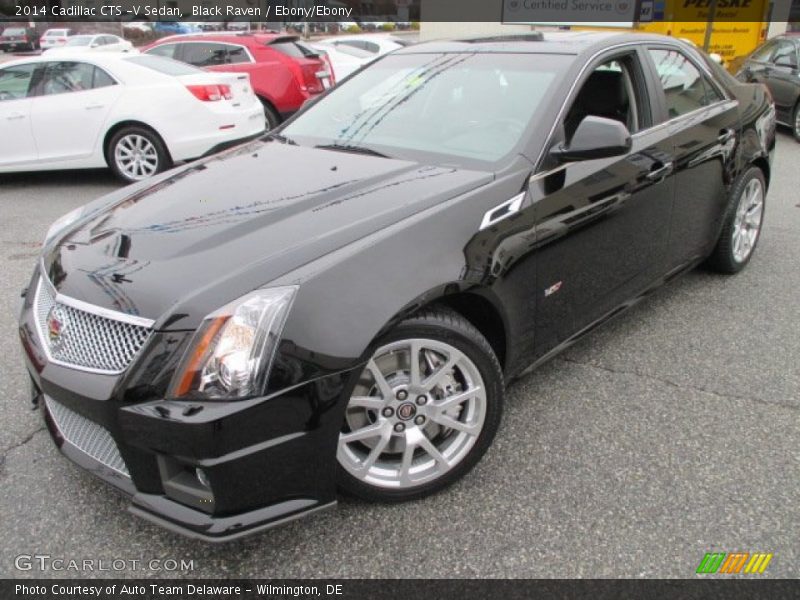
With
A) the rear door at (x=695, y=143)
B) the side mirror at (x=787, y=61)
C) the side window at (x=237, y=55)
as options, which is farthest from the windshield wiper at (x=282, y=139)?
the side mirror at (x=787, y=61)

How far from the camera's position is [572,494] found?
8.06 feet

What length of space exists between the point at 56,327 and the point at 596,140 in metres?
2.10

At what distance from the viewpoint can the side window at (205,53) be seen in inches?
398

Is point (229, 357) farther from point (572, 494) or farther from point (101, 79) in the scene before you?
point (101, 79)

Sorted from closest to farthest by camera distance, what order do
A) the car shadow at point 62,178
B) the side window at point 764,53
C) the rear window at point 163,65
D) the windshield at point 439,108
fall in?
the windshield at point 439,108
the rear window at point 163,65
the car shadow at point 62,178
the side window at point 764,53

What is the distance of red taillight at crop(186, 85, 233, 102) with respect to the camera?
740cm

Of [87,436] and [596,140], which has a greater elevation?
[596,140]

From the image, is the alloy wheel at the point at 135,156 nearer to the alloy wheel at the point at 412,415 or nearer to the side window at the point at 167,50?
the side window at the point at 167,50

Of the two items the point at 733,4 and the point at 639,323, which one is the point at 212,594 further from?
the point at 733,4

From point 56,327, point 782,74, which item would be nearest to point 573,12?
point 782,74

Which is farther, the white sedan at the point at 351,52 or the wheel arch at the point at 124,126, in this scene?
the white sedan at the point at 351,52

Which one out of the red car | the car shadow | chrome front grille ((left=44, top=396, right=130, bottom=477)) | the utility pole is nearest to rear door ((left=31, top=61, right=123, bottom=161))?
the car shadow

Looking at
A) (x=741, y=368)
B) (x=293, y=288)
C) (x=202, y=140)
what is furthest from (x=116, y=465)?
(x=202, y=140)

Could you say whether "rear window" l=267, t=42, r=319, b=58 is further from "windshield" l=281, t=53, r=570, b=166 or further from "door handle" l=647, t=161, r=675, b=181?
"door handle" l=647, t=161, r=675, b=181
